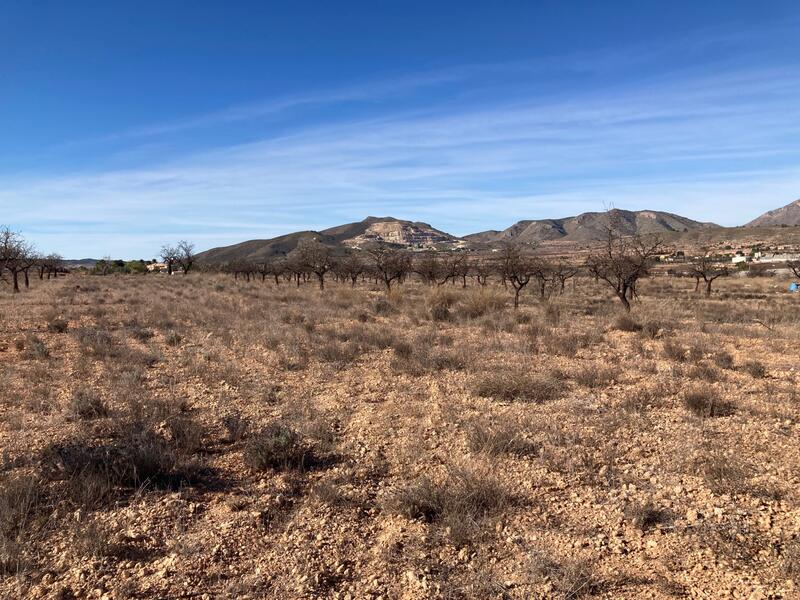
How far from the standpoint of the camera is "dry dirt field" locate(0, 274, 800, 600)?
3.59m

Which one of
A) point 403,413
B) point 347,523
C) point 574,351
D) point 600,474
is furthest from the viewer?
point 574,351

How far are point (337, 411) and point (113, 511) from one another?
3.44 meters

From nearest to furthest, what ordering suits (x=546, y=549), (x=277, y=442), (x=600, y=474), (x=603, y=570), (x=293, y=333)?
(x=603, y=570) → (x=546, y=549) → (x=600, y=474) → (x=277, y=442) → (x=293, y=333)

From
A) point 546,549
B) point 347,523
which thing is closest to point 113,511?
point 347,523

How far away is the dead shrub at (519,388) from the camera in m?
7.92

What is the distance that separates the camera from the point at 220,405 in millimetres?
7688

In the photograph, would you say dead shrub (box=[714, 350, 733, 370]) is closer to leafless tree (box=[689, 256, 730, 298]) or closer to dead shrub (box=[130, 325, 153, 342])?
dead shrub (box=[130, 325, 153, 342])

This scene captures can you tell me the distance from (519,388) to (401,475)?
3.46 metres

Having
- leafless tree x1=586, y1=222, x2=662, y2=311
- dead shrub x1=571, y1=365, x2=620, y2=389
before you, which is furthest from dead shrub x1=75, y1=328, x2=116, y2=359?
leafless tree x1=586, y1=222, x2=662, y2=311

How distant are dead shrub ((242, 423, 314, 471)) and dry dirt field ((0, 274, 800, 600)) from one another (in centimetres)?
2

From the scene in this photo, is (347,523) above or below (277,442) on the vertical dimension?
below

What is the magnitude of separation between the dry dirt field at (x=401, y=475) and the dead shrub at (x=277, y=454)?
2 centimetres

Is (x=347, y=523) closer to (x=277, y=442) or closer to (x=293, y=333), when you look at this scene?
(x=277, y=442)

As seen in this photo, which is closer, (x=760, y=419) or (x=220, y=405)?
(x=760, y=419)
